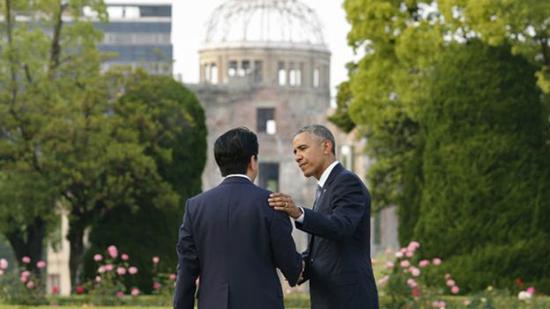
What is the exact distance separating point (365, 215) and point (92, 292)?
13345 mm

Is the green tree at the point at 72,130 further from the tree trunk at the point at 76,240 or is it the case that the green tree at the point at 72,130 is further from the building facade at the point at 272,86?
the building facade at the point at 272,86

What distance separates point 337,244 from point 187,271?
100 centimetres

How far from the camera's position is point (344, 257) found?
8.73 metres

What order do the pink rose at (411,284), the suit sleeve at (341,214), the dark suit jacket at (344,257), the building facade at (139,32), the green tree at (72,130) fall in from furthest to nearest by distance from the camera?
the building facade at (139,32) → the green tree at (72,130) → the pink rose at (411,284) → the dark suit jacket at (344,257) → the suit sleeve at (341,214)

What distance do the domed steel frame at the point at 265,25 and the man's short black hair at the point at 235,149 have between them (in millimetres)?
84138

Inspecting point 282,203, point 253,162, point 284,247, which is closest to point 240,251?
point 284,247

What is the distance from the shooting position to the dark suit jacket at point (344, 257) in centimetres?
872

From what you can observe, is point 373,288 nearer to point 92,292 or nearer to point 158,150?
point 92,292

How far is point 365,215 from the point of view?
8781 mm

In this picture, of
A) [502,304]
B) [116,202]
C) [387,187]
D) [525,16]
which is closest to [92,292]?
[502,304]

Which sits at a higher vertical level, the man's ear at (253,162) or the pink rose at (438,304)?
the man's ear at (253,162)

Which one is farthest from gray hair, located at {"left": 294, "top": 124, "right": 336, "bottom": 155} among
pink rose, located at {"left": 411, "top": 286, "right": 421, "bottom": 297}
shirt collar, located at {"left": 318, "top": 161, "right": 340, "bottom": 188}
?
pink rose, located at {"left": 411, "top": 286, "right": 421, "bottom": 297}

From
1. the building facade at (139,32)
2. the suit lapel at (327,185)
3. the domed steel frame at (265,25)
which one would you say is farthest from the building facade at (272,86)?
the suit lapel at (327,185)

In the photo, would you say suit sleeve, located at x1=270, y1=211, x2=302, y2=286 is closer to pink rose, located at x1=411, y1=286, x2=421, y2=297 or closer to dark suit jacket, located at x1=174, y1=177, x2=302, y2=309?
dark suit jacket, located at x1=174, y1=177, x2=302, y2=309
